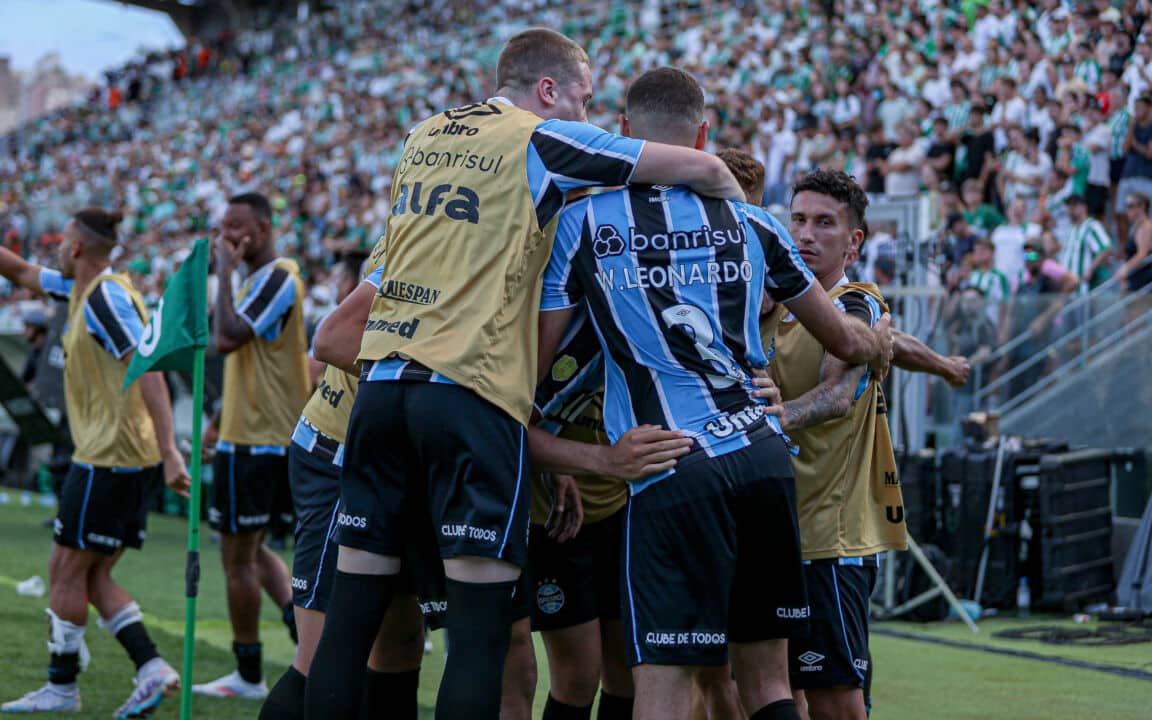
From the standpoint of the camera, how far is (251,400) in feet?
20.4

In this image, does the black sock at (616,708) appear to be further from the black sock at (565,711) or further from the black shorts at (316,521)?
the black shorts at (316,521)

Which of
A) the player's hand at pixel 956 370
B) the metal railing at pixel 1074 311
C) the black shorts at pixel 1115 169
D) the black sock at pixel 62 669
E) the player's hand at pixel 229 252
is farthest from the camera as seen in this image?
the black shorts at pixel 1115 169

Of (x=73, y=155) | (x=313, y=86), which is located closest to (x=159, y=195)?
(x=313, y=86)

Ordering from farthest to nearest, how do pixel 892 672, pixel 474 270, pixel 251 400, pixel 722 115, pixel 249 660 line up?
pixel 722 115, pixel 892 672, pixel 251 400, pixel 249 660, pixel 474 270

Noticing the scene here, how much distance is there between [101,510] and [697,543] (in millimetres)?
3541

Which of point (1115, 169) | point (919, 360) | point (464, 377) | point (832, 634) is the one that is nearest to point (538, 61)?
point (464, 377)

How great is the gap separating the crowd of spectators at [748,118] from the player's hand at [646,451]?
288 inches

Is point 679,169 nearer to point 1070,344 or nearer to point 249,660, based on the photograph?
point 249,660

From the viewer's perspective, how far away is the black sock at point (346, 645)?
3328mm

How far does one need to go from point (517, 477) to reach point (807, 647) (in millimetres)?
1061

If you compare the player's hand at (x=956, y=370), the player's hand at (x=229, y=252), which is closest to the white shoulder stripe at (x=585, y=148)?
the player's hand at (x=956, y=370)

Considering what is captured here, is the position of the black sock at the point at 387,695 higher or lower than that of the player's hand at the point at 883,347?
lower

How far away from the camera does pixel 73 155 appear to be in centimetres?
3659

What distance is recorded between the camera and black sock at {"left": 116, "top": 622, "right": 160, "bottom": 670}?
227 inches
